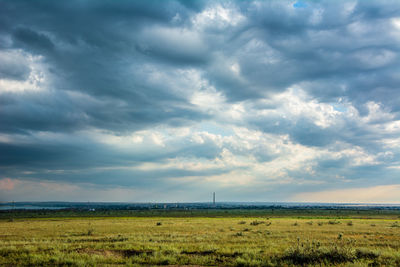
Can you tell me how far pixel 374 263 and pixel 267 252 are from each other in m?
6.61

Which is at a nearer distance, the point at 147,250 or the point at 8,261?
the point at 8,261

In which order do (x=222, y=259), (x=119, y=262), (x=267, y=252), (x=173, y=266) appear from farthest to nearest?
(x=267, y=252)
(x=222, y=259)
(x=119, y=262)
(x=173, y=266)

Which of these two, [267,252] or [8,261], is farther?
[267,252]

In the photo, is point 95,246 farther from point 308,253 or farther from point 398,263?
point 398,263

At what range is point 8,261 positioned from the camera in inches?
707

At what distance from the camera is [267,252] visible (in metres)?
20.9

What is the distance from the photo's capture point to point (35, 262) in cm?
1756

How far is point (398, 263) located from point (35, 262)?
20858mm

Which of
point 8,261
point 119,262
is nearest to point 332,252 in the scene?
point 119,262

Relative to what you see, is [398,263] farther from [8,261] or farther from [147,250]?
[8,261]

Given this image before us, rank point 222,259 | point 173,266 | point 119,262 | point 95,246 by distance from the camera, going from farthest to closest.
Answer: point 95,246
point 222,259
point 119,262
point 173,266

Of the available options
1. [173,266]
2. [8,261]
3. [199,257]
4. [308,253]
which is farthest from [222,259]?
[8,261]

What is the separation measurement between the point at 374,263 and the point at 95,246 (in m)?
20.2

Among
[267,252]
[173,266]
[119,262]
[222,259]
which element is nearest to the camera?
[173,266]
